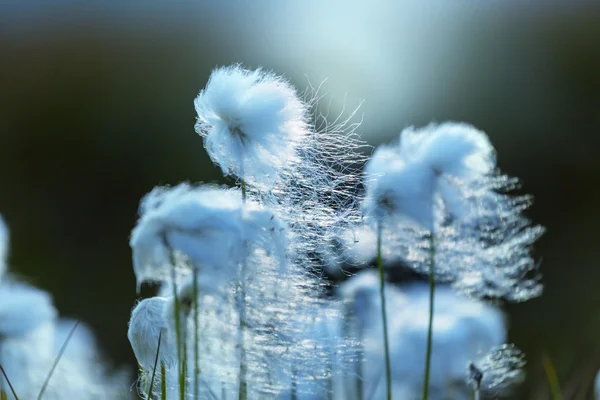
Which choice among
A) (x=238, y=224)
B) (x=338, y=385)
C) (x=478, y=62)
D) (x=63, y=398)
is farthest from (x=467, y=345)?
(x=478, y=62)

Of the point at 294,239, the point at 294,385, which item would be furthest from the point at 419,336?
the point at 294,239

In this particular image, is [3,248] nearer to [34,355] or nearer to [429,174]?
[34,355]

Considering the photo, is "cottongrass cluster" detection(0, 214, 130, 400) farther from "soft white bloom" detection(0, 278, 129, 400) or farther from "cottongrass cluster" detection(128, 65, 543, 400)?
"cottongrass cluster" detection(128, 65, 543, 400)

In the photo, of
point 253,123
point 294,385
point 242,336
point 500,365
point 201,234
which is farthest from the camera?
point 500,365

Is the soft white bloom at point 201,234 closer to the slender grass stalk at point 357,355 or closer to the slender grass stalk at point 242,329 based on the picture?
the slender grass stalk at point 242,329

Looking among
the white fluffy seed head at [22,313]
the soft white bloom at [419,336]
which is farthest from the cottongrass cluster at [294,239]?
the white fluffy seed head at [22,313]

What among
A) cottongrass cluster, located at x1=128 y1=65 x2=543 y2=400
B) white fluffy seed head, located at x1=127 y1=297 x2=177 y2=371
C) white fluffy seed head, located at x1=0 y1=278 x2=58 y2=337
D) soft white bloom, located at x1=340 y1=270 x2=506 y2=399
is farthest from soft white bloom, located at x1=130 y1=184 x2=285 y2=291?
Result: white fluffy seed head, located at x1=0 y1=278 x2=58 y2=337
